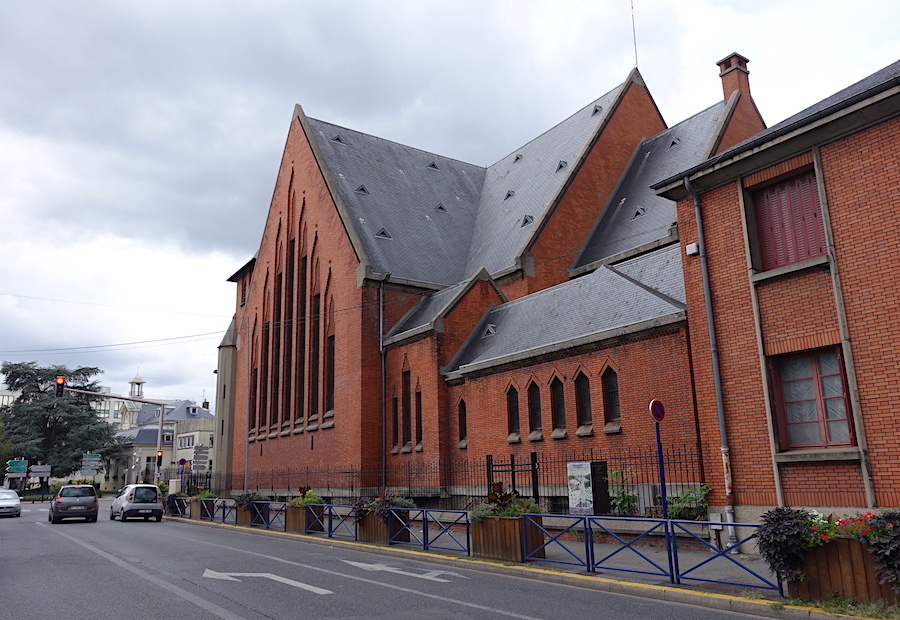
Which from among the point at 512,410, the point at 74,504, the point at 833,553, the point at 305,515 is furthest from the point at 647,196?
the point at 74,504

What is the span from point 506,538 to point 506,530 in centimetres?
15

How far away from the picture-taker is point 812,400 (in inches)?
472

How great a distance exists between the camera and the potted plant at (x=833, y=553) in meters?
7.79

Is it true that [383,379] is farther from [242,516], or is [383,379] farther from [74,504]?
[74,504]

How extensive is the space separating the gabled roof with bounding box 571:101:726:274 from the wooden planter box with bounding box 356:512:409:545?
14.5m

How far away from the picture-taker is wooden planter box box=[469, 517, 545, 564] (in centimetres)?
1281

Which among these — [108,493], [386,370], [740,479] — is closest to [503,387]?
[386,370]

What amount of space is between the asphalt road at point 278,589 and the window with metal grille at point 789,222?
6.97 m

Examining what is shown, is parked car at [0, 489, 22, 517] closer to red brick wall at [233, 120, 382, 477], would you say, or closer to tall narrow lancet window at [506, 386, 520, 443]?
red brick wall at [233, 120, 382, 477]

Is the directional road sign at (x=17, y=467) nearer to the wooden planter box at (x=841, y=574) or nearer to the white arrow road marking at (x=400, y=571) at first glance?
the white arrow road marking at (x=400, y=571)

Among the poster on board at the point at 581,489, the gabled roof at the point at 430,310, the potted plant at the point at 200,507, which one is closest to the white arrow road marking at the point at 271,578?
the poster on board at the point at 581,489

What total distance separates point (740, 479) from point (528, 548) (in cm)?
426

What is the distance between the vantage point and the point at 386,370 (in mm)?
28438

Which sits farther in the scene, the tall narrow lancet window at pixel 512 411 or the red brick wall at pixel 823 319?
the tall narrow lancet window at pixel 512 411
